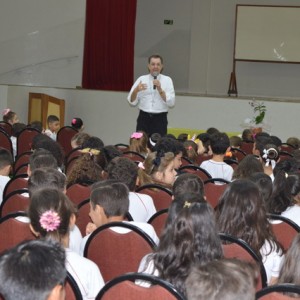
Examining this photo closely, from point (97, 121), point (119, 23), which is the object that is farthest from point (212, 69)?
point (97, 121)

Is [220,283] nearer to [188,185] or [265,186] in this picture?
[188,185]

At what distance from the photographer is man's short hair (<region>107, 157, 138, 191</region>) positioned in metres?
4.53

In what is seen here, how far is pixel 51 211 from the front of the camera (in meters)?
3.10

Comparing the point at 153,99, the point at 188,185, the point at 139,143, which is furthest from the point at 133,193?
the point at 153,99

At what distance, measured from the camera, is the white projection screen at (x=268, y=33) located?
1355 centimetres

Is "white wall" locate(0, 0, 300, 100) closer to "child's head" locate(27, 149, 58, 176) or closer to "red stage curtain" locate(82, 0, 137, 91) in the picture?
"red stage curtain" locate(82, 0, 137, 91)

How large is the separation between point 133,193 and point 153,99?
4691mm

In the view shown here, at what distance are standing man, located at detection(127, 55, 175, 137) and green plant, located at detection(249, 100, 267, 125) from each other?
1854 millimetres

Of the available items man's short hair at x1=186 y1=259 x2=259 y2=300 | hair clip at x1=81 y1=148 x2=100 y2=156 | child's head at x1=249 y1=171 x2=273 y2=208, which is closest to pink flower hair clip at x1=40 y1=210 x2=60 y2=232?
man's short hair at x1=186 y1=259 x2=259 y2=300

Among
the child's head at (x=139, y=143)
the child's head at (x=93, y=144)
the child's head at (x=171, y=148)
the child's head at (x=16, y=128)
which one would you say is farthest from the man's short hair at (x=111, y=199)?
the child's head at (x=16, y=128)

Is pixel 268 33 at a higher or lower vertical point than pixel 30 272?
higher

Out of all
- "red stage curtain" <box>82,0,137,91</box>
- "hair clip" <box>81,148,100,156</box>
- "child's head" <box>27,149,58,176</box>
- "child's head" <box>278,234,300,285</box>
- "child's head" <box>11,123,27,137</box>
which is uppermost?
"red stage curtain" <box>82,0,137,91</box>

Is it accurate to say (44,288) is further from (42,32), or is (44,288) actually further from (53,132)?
(42,32)

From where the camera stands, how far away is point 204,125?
11219mm
